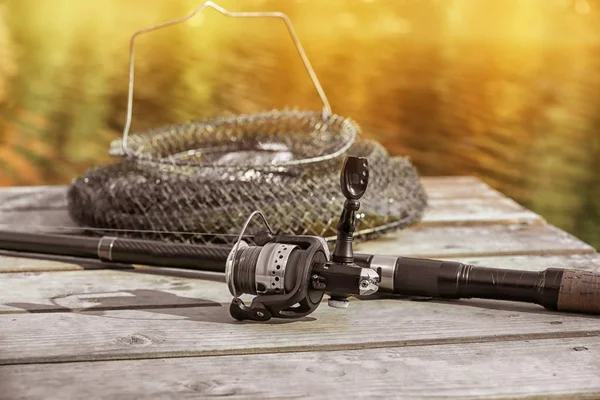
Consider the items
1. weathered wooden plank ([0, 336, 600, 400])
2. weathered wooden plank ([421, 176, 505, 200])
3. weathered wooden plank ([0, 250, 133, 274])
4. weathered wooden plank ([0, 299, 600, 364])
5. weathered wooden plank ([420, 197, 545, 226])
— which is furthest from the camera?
weathered wooden plank ([421, 176, 505, 200])

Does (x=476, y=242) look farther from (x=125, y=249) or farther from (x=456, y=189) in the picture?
(x=125, y=249)

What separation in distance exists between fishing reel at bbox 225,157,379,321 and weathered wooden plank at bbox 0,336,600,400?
87 millimetres

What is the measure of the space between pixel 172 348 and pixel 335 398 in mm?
250

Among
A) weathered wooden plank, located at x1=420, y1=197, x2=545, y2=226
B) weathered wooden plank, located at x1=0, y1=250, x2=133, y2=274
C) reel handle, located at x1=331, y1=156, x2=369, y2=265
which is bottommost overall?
weathered wooden plank, located at x1=0, y1=250, x2=133, y2=274

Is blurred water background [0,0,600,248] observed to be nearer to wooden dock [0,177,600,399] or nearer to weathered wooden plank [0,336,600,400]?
wooden dock [0,177,600,399]

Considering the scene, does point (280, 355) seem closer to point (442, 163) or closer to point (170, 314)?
point (170, 314)

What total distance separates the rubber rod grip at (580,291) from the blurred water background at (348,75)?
2682mm

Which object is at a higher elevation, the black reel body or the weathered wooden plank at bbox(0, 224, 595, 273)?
the black reel body

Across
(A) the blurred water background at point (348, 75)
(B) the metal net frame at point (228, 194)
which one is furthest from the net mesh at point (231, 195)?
(A) the blurred water background at point (348, 75)

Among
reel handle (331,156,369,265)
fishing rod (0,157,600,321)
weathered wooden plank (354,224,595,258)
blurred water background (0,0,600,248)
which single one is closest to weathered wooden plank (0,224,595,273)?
weathered wooden plank (354,224,595,258)

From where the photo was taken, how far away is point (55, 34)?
A: 4.37 metres

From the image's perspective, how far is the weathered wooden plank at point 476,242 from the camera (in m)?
1.59

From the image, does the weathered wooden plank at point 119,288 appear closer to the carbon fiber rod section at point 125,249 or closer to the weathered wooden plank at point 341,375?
the carbon fiber rod section at point 125,249

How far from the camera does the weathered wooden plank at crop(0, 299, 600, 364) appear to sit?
1079 millimetres
